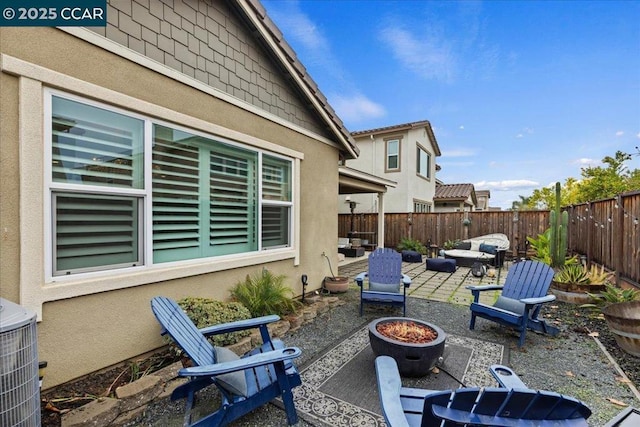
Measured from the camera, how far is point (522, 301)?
3.84 m

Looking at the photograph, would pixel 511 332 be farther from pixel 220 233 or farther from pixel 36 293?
pixel 36 293

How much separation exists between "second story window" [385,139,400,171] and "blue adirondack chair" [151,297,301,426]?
1311 centimetres

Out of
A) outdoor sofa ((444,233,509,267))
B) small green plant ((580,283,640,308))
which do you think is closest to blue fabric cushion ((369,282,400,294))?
small green plant ((580,283,640,308))

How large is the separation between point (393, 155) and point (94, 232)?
1349 centimetres

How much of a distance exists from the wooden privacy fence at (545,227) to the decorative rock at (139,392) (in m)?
7.36

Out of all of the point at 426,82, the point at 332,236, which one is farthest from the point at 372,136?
the point at 332,236

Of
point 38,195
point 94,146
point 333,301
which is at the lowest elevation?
point 333,301

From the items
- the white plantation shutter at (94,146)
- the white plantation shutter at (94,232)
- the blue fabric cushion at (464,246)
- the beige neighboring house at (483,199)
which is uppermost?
the beige neighboring house at (483,199)

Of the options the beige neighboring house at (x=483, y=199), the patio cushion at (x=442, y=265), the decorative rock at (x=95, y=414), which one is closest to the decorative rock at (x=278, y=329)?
the decorative rock at (x=95, y=414)

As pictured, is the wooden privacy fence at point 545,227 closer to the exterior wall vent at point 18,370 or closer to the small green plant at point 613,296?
the small green plant at point 613,296

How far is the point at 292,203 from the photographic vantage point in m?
5.50

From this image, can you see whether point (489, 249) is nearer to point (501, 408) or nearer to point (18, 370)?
point (501, 408)

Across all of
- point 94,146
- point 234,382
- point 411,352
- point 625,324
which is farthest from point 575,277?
point 94,146

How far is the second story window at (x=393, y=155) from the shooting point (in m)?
14.3
